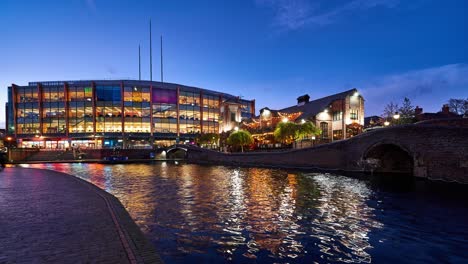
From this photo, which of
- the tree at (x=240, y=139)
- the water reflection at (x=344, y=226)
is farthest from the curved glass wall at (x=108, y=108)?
the water reflection at (x=344, y=226)

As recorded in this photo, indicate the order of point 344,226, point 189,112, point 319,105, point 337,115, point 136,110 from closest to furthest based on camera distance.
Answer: point 344,226, point 337,115, point 319,105, point 136,110, point 189,112

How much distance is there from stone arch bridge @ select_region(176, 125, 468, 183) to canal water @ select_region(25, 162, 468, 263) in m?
4.75

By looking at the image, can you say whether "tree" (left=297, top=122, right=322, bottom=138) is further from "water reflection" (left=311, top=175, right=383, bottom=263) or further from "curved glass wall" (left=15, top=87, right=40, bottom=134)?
"curved glass wall" (left=15, top=87, right=40, bottom=134)

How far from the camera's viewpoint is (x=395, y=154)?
3441 centimetres

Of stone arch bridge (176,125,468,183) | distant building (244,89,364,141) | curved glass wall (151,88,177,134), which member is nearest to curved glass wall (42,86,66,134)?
curved glass wall (151,88,177,134)

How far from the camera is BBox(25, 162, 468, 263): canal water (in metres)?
9.01

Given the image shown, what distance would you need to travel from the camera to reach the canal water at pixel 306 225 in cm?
901

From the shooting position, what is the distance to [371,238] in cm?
1059

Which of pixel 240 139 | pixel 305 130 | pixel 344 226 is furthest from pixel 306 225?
pixel 240 139

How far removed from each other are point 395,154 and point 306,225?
90.4 feet

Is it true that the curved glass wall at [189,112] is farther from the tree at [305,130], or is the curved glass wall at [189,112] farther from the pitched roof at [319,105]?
the tree at [305,130]

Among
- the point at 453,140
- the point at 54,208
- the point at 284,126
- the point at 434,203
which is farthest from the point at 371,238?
the point at 284,126

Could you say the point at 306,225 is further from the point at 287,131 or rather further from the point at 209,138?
the point at 209,138

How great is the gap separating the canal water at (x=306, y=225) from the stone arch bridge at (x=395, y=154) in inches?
187
